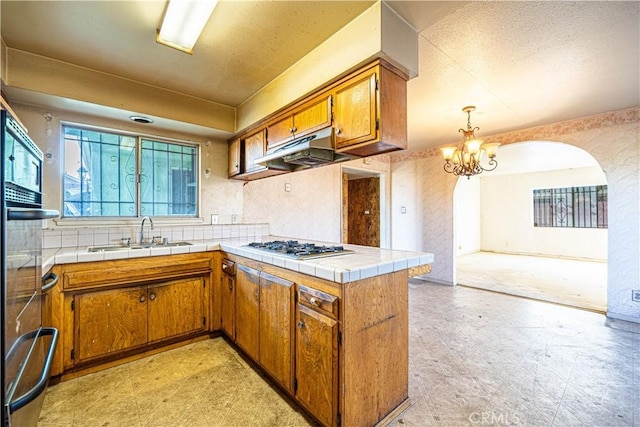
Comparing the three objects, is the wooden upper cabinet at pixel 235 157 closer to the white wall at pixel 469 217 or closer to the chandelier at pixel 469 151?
the chandelier at pixel 469 151

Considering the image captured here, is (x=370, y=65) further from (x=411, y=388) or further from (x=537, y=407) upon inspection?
(x=537, y=407)

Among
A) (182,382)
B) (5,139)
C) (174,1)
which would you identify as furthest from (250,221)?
(5,139)

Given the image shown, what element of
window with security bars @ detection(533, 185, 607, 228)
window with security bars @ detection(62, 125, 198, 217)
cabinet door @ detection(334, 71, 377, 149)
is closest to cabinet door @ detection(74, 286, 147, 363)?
window with security bars @ detection(62, 125, 198, 217)

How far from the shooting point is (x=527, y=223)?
7.79 m

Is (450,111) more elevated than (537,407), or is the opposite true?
(450,111)

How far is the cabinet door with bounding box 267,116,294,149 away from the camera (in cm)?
230

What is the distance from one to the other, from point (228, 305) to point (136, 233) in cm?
121

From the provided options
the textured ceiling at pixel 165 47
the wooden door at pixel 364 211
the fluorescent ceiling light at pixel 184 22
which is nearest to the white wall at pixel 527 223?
the wooden door at pixel 364 211

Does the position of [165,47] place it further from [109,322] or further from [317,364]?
[317,364]

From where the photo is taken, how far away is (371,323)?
57.1 inches

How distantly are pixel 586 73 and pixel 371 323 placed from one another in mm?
2800

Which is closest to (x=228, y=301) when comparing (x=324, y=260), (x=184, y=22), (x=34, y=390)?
(x=324, y=260)

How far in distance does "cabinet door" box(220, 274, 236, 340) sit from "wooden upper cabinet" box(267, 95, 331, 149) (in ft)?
4.21

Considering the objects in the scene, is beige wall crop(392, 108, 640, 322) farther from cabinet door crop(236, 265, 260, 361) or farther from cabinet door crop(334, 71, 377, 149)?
cabinet door crop(236, 265, 260, 361)
